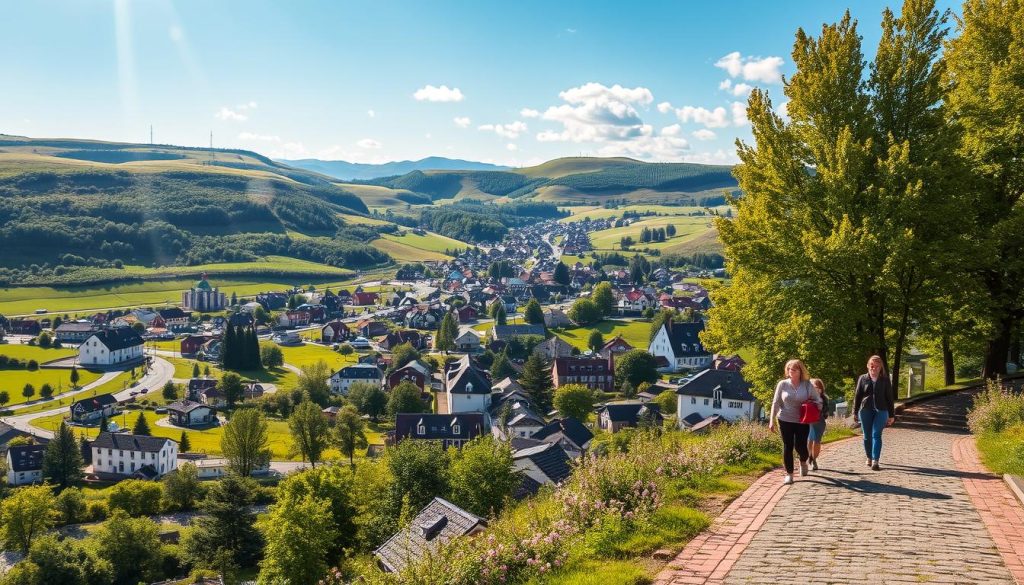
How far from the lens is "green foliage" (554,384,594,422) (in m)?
65.2

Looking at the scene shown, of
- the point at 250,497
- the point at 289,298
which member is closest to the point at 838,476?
the point at 250,497

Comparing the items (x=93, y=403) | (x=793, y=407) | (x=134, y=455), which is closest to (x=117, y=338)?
(x=93, y=403)

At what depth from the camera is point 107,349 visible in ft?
338

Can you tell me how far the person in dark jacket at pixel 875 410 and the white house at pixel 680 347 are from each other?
7969 centimetres

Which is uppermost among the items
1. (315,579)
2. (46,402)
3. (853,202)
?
(853,202)

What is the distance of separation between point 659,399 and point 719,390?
34.0ft

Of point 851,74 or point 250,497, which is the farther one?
point 250,497

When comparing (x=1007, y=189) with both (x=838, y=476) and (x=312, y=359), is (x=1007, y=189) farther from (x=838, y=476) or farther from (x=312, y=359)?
(x=312, y=359)

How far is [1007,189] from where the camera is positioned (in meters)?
20.0

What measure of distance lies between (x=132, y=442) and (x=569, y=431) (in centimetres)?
3807

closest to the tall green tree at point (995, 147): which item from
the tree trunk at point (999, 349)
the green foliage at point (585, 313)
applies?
the tree trunk at point (999, 349)

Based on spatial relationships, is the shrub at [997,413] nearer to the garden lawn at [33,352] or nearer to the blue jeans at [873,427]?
the blue jeans at [873,427]

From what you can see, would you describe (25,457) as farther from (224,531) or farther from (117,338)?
(117,338)

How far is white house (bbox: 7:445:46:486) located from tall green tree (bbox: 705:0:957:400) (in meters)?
64.0
